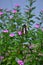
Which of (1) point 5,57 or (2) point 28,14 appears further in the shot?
(2) point 28,14

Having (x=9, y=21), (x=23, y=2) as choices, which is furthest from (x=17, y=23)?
(x=23, y=2)

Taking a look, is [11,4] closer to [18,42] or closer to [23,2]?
[23,2]

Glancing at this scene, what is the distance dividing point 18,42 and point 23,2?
1.76 meters

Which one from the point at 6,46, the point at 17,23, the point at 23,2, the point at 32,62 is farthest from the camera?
the point at 23,2

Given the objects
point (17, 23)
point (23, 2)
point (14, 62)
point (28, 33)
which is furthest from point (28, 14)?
point (23, 2)

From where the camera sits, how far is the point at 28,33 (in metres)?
1.77

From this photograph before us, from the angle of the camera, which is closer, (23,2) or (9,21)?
(9,21)

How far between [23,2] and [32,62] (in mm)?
1895

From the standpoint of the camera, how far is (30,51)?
1.70 m

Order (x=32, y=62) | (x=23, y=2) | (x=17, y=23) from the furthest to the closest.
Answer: (x=23, y=2)
(x=17, y=23)
(x=32, y=62)

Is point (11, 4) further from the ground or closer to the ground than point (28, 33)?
closer to the ground

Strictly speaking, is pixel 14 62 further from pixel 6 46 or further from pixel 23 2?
pixel 23 2

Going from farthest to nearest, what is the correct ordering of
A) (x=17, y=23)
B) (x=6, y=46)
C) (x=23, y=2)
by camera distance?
1. (x=23, y=2)
2. (x=17, y=23)
3. (x=6, y=46)

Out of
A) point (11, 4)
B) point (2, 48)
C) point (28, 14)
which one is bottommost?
point (11, 4)
